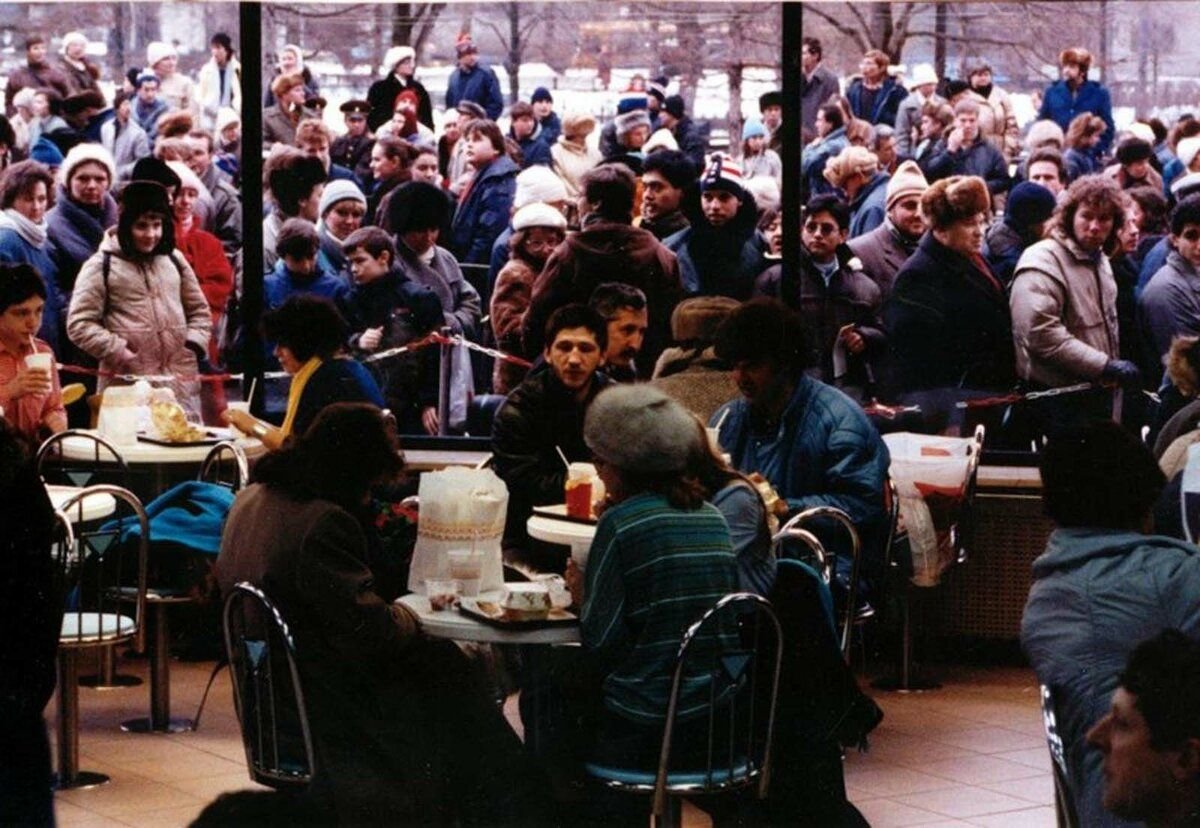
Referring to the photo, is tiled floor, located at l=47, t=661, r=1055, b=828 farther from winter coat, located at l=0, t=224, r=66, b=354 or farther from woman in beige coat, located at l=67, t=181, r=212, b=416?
winter coat, located at l=0, t=224, r=66, b=354

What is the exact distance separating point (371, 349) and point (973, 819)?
10.8ft

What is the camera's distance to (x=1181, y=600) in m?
3.56

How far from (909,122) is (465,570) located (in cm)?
378

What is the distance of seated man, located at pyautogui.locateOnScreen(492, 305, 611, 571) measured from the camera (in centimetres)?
589

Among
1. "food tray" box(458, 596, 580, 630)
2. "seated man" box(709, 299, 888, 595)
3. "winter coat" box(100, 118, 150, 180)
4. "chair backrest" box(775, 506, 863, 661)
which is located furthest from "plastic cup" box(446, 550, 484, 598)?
"winter coat" box(100, 118, 150, 180)

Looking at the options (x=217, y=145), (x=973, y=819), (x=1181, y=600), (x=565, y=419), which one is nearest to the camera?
(x=1181, y=600)

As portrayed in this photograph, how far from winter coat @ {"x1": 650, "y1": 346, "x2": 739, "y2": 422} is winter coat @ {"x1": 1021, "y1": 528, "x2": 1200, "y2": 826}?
2.63 metres

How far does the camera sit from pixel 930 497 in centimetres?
684

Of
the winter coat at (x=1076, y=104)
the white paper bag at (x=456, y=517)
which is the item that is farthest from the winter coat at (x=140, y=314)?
the white paper bag at (x=456, y=517)

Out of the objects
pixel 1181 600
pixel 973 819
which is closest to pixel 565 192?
pixel 973 819

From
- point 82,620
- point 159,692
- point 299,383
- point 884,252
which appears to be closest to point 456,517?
point 82,620

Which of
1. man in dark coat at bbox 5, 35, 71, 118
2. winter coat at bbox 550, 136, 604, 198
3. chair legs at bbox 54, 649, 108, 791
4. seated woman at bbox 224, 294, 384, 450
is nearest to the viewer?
chair legs at bbox 54, 649, 108, 791

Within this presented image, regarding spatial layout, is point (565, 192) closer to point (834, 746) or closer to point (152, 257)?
point (152, 257)

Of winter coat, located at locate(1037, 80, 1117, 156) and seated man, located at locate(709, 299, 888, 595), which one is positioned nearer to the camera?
seated man, located at locate(709, 299, 888, 595)
